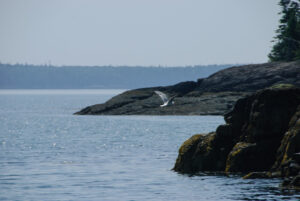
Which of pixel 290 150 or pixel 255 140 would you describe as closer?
pixel 290 150

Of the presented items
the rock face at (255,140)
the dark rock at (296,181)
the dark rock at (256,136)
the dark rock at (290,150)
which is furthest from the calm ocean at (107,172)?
the dark rock at (256,136)

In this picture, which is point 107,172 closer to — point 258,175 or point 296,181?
point 258,175

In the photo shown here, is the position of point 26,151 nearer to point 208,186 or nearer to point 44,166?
point 44,166

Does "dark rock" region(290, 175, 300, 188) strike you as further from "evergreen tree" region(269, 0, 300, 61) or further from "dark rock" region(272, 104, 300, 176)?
"evergreen tree" region(269, 0, 300, 61)

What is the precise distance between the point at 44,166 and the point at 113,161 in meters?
4.23

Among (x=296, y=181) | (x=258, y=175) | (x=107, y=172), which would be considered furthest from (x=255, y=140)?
(x=107, y=172)

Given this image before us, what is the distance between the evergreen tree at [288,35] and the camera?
10294 centimetres

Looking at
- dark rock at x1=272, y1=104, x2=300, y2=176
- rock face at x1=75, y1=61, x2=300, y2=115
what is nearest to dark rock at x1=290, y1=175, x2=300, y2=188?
dark rock at x1=272, y1=104, x2=300, y2=176

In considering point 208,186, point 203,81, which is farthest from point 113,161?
point 203,81

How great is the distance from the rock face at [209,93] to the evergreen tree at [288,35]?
8.02 meters

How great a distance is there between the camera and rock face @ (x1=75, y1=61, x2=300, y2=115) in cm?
8769

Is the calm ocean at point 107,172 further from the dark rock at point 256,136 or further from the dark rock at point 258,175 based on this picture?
the dark rock at point 256,136

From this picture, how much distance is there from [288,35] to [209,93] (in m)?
19.3

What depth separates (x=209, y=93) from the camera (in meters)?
93.8
